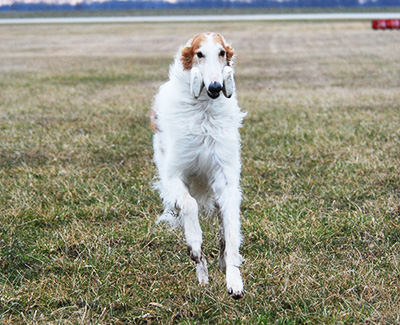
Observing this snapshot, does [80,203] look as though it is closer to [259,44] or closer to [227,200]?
[227,200]

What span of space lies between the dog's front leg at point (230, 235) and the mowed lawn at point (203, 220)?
153 millimetres

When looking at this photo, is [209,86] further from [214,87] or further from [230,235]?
[230,235]

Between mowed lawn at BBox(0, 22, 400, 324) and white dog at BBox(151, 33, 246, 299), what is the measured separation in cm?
37

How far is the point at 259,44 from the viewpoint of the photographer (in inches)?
981

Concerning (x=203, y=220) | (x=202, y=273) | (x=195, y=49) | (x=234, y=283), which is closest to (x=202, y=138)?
(x=195, y=49)

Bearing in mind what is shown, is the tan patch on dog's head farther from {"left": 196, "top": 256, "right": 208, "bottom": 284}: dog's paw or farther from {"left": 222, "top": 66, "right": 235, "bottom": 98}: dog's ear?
{"left": 196, "top": 256, "right": 208, "bottom": 284}: dog's paw

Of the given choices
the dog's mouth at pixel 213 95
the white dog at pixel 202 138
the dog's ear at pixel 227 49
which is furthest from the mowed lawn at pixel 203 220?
the dog's ear at pixel 227 49

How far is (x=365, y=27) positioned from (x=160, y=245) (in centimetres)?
3234

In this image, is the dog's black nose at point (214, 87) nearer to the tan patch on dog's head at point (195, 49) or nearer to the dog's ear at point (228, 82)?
the dog's ear at point (228, 82)

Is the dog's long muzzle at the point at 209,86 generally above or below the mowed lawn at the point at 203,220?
above

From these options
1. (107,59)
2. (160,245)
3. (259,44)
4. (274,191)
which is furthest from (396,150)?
(259,44)

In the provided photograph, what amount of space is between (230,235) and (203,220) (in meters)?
1.14

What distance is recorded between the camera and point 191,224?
127 inches

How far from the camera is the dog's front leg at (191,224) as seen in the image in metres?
3.17
